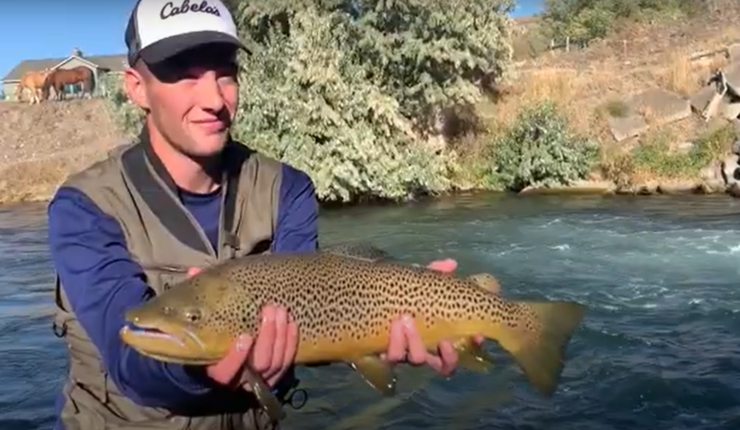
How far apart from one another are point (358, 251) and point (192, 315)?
816 mm

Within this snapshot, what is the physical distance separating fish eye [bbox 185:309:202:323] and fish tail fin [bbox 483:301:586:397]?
1180 millimetres

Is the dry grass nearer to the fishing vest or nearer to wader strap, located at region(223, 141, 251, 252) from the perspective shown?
wader strap, located at region(223, 141, 251, 252)

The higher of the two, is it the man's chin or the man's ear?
the man's ear

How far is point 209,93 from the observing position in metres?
3.00

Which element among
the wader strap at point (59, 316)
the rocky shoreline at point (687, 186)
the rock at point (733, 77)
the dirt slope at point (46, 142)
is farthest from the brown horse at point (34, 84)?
the wader strap at point (59, 316)

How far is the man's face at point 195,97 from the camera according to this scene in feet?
9.86

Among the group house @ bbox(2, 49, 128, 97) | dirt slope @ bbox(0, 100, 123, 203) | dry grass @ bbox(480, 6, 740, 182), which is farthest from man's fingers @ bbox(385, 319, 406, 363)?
house @ bbox(2, 49, 128, 97)

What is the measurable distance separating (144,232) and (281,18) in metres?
24.1

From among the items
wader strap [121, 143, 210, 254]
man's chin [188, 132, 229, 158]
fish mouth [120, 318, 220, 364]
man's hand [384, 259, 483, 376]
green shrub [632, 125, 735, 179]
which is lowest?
green shrub [632, 125, 735, 179]

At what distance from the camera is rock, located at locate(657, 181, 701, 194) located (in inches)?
940

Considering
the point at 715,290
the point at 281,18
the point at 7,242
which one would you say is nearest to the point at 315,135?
the point at 281,18

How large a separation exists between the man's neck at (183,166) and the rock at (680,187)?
22.3 meters

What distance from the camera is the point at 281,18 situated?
26.5 metres

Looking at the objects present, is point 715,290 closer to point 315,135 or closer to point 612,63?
point 315,135
